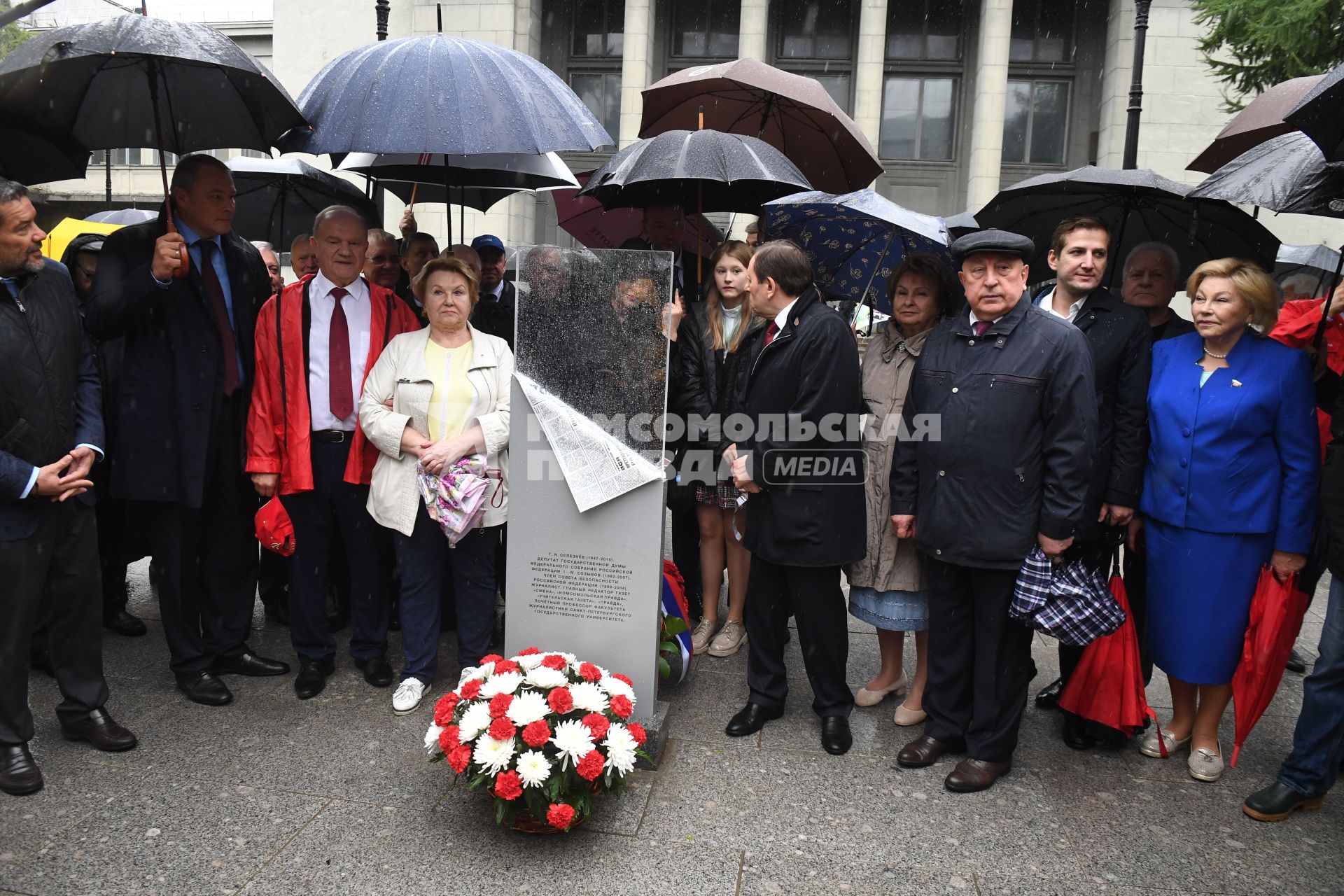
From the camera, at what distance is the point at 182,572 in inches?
179

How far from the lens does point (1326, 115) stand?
10.9ft

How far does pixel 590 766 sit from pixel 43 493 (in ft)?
7.69

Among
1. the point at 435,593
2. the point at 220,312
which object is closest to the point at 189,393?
the point at 220,312

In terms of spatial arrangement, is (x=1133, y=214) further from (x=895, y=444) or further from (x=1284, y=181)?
(x=895, y=444)

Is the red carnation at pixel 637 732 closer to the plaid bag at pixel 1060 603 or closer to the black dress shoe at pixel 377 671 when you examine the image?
the plaid bag at pixel 1060 603

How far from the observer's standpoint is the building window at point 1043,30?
26328mm

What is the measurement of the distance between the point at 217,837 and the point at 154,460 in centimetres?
181

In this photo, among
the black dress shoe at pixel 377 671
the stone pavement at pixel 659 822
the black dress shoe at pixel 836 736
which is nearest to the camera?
the stone pavement at pixel 659 822

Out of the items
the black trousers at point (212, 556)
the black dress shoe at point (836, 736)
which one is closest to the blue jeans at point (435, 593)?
the black trousers at point (212, 556)

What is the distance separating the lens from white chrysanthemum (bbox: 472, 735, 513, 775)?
3.28m

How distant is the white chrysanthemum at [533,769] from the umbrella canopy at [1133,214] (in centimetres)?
363

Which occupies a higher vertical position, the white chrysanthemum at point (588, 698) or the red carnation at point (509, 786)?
the white chrysanthemum at point (588, 698)

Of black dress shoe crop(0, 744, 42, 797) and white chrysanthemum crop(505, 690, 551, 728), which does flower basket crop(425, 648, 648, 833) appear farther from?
black dress shoe crop(0, 744, 42, 797)

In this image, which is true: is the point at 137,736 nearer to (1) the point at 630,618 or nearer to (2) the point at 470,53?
(1) the point at 630,618
